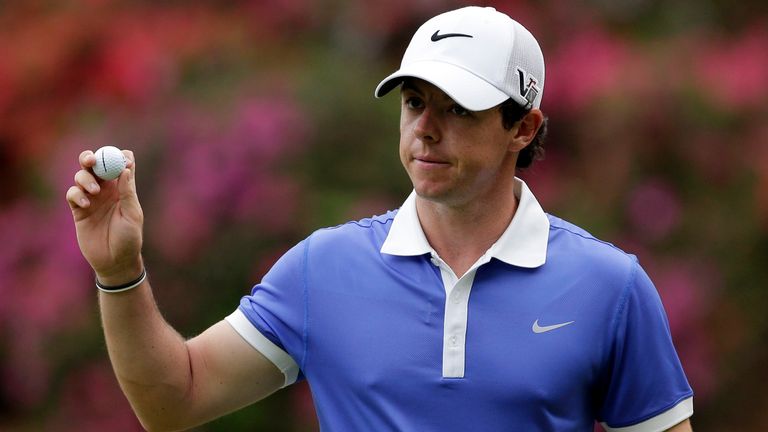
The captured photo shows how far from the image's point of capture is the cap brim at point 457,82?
3.55 metres

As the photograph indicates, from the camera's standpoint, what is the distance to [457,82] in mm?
3574

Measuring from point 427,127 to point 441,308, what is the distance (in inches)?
16.6

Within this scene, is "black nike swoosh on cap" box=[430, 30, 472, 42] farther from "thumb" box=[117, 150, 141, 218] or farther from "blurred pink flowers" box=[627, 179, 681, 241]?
"blurred pink flowers" box=[627, 179, 681, 241]

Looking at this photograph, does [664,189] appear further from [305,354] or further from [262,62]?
[305,354]

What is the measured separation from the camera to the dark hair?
374 centimetres

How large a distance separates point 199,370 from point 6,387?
12.1 ft

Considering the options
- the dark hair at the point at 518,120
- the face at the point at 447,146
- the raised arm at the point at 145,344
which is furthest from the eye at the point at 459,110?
the raised arm at the point at 145,344

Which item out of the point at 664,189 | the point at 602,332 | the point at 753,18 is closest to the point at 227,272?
the point at 664,189

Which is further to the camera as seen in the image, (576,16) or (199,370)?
(576,16)

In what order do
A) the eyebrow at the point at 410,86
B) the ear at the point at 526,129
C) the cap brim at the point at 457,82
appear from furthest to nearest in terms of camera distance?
1. the ear at the point at 526,129
2. the eyebrow at the point at 410,86
3. the cap brim at the point at 457,82

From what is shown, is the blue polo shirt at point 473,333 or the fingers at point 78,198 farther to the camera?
the blue polo shirt at point 473,333

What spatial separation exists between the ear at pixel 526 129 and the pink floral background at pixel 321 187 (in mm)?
2677

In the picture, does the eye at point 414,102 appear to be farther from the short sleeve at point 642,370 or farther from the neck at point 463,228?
the short sleeve at point 642,370

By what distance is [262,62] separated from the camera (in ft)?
23.2
